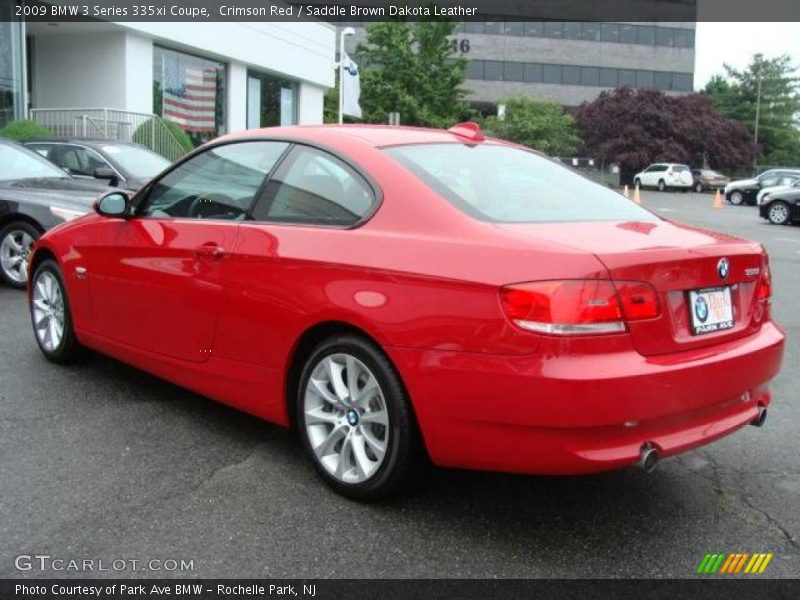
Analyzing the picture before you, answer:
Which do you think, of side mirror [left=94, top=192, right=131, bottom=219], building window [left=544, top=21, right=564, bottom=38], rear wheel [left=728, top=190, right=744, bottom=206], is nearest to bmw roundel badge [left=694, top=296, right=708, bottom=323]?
side mirror [left=94, top=192, right=131, bottom=219]

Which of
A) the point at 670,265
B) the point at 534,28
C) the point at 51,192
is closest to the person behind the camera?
the point at 670,265

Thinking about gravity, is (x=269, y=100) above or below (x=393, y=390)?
above

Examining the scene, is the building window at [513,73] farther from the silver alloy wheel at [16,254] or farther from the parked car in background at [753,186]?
the silver alloy wheel at [16,254]

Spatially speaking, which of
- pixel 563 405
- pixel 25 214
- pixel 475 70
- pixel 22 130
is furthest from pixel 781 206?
pixel 475 70

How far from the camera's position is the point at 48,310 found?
5.48 meters

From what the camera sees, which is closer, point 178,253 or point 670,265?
point 670,265

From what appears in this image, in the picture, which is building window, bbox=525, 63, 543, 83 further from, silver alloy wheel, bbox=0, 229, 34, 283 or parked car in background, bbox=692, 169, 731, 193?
silver alloy wheel, bbox=0, 229, 34, 283

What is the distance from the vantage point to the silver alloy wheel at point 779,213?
22.6 metres

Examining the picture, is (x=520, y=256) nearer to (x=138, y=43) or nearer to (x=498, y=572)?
(x=498, y=572)

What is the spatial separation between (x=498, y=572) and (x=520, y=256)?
44.4 inches

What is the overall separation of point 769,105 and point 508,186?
77391mm

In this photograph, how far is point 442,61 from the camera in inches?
1980

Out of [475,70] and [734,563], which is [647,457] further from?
[475,70]

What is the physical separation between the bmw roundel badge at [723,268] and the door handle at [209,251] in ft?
7.17
